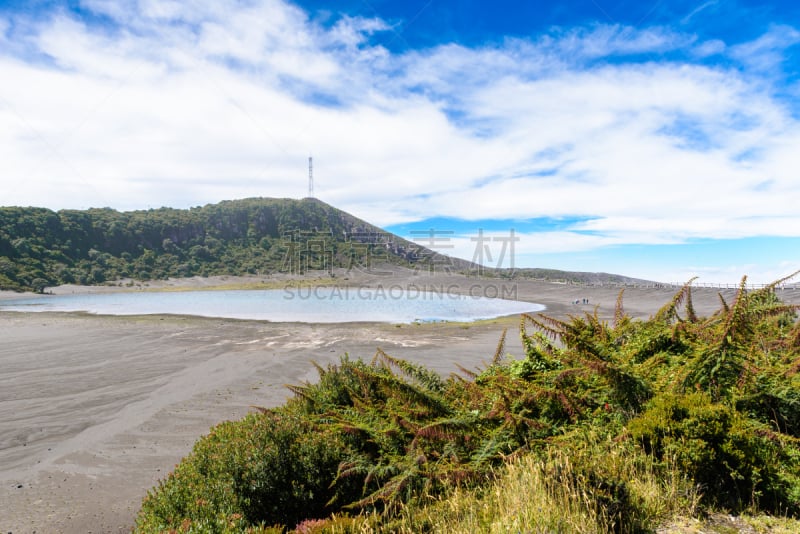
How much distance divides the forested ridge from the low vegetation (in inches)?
3586

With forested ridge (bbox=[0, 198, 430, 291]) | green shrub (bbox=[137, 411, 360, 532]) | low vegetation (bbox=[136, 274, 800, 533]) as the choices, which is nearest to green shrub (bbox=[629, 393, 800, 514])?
low vegetation (bbox=[136, 274, 800, 533])

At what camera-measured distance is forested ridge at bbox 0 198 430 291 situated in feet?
296

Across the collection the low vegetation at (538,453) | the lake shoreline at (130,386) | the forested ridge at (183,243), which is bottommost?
the lake shoreline at (130,386)

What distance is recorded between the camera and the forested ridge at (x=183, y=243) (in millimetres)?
90188

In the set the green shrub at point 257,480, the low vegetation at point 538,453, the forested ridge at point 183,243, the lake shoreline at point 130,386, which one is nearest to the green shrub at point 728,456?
the low vegetation at point 538,453

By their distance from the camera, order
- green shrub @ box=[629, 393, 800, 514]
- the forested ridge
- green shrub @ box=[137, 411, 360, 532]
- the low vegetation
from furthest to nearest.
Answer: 1. the forested ridge
2. green shrub @ box=[137, 411, 360, 532]
3. green shrub @ box=[629, 393, 800, 514]
4. the low vegetation

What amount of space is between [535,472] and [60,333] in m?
27.9

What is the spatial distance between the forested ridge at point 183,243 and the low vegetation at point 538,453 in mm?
91094

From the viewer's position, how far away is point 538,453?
412 centimetres

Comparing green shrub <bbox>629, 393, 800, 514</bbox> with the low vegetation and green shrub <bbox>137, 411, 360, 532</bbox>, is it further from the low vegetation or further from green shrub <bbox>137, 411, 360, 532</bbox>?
green shrub <bbox>137, 411, 360, 532</bbox>

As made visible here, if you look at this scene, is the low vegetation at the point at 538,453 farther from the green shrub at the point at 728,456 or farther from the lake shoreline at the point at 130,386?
the lake shoreline at the point at 130,386

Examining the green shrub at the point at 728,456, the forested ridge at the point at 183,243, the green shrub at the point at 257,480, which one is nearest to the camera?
the green shrub at the point at 728,456

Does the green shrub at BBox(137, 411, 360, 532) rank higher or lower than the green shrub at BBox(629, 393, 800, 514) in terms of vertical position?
lower

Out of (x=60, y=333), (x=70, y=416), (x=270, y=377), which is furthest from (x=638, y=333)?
(x=60, y=333)
